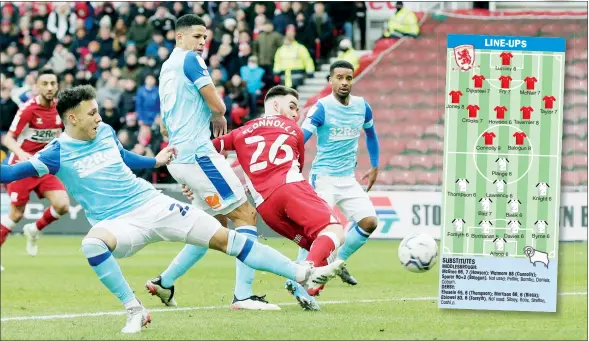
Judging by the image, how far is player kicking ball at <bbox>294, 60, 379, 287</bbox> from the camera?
400 inches

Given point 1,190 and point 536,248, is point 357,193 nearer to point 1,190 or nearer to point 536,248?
point 536,248

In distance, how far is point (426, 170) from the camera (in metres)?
17.8

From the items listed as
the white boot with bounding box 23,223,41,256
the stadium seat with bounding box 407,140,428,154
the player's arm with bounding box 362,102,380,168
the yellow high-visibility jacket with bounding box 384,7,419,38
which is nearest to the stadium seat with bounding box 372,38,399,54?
the yellow high-visibility jacket with bounding box 384,7,419,38

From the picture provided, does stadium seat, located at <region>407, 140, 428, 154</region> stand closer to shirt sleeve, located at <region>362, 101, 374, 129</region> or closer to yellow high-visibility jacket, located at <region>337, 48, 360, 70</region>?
yellow high-visibility jacket, located at <region>337, 48, 360, 70</region>

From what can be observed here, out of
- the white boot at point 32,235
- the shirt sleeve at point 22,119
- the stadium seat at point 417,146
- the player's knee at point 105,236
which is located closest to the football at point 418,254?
the player's knee at point 105,236

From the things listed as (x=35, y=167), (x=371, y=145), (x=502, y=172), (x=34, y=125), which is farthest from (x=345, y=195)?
(x=35, y=167)

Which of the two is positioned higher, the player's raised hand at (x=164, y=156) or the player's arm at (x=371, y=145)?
the player's raised hand at (x=164, y=156)

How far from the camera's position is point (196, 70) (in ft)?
27.6

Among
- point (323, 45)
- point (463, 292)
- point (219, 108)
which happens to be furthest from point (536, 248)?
point (323, 45)

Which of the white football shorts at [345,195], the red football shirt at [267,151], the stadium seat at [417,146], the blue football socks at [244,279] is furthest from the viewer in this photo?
the stadium seat at [417,146]

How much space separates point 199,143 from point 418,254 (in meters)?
1.93

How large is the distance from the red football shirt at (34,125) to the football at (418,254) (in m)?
5.51

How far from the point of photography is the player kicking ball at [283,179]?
8.19m

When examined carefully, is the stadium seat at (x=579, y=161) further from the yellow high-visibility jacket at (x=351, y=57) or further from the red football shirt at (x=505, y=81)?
the red football shirt at (x=505, y=81)
